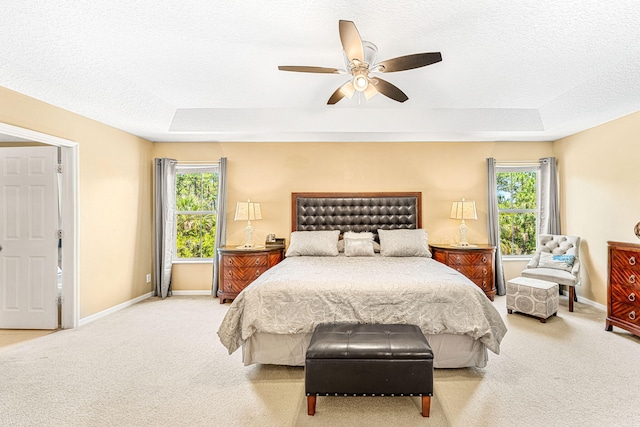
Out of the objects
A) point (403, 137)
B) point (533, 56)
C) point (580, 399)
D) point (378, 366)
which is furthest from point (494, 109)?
point (378, 366)

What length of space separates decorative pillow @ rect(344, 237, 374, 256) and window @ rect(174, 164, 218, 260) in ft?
8.31

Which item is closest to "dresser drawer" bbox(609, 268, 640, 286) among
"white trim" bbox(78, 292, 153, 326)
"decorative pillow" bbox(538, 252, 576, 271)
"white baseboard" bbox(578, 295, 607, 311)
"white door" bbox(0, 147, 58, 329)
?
"decorative pillow" bbox(538, 252, 576, 271)

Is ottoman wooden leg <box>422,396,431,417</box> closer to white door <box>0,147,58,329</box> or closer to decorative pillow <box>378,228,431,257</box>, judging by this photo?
decorative pillow <box>378,228,431,257</box>

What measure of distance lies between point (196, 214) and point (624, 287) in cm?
607

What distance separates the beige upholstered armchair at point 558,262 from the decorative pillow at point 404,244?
169 cm

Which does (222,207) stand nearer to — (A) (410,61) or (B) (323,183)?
(B) (323,183)

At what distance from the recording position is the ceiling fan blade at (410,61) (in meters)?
2.22

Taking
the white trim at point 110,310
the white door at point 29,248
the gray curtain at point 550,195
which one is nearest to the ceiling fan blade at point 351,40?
the white door at point 29,248

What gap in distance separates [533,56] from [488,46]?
523 mm

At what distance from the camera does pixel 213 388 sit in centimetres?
247

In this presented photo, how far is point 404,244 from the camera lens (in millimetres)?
4305

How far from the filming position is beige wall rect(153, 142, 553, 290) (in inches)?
206

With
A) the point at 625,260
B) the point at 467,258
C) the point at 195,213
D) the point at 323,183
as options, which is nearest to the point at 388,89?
the point at 323,183

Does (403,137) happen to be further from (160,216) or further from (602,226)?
(160,216)
